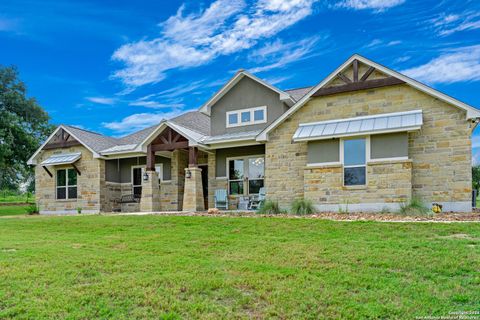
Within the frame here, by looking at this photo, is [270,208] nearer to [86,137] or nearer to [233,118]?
[233,118]

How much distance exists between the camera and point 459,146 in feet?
40.5

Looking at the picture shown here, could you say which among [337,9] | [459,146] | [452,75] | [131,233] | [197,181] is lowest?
[131,233]

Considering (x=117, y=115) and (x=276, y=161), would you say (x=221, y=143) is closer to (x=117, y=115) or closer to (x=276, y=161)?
(x=276, y=161)

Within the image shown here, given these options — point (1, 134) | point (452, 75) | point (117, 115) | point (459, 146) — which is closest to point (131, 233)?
point (459, 146)

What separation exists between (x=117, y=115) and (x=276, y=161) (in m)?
19.0

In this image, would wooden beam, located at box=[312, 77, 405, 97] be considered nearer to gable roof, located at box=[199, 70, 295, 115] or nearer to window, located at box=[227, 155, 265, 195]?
gable roof, located at box=[199, 70, 295, 115]

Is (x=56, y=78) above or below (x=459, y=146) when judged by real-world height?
above

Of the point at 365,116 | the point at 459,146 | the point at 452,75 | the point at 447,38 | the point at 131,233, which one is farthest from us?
the point at 452,75

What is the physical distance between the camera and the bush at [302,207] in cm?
1322

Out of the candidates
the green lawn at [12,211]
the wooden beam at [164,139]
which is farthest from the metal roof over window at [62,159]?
the wooden beam at [164,139]

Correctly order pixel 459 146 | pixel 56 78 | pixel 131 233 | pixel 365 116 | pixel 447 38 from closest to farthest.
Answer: pixel 131 233
pixel 459 146
pixel 365 116
pixel 447 38
pixel 56 78

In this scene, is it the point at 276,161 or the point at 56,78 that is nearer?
the point at 276,161

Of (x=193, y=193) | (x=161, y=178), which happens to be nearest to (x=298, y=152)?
(x=193, y=193)

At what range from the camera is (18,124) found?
26578 millimetres
